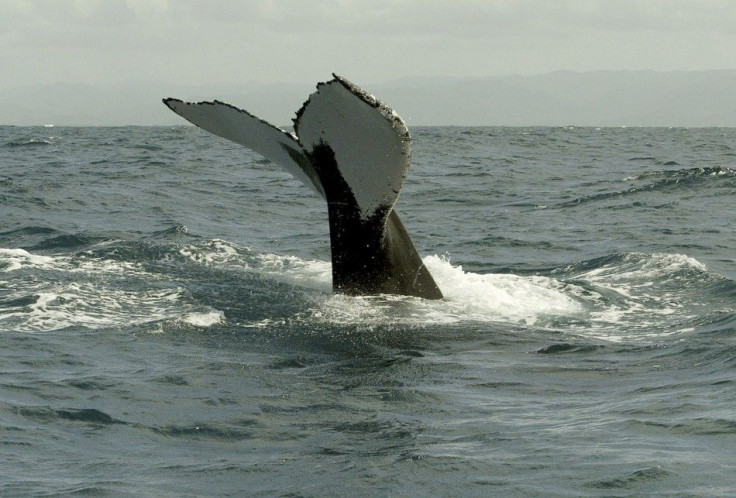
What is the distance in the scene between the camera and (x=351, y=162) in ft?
20.3

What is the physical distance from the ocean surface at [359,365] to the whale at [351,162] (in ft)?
0.73

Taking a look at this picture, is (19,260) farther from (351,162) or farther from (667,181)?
(667,181)

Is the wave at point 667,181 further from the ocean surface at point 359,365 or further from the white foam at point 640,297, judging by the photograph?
the white foam at point 640,297

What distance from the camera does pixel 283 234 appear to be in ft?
42.9

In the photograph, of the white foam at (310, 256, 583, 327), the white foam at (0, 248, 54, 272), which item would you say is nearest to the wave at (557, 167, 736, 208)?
the white foam at (310, 256, 583, 327)

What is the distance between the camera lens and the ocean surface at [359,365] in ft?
14.0

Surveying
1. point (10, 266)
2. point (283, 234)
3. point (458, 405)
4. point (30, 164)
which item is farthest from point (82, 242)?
point (30, 164)

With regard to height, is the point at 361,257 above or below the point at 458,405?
above

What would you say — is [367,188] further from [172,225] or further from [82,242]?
[172,225]

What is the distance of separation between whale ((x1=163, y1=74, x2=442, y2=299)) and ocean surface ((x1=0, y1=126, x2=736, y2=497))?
221 millimetres

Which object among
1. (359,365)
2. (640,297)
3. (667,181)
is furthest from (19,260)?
(667,181)

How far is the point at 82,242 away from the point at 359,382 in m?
6.13

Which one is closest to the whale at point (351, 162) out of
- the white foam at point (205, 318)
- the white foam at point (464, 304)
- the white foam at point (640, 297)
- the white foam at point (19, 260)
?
the white foam at point (464, 304)

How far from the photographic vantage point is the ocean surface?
4.25 metres
